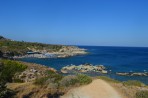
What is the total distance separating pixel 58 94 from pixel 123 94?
521 cm

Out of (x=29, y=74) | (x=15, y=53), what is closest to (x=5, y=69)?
(x=29, y=74)

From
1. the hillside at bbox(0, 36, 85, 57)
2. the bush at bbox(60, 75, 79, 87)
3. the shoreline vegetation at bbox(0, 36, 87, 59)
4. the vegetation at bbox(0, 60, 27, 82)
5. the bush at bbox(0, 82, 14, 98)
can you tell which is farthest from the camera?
the hillside at bbox(0, 36, 85, 57)

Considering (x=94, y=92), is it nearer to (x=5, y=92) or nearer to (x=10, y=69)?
(x=5, y=92)

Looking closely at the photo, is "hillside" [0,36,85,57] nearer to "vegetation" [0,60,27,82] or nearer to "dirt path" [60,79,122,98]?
"vegetation" [0,60,27,82]

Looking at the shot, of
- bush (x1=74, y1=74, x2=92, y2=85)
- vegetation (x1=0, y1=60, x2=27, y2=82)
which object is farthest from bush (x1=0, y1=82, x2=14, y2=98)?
vegetation (x1=0, y1=60, x2=27, y2=82)

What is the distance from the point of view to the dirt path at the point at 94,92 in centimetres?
2108

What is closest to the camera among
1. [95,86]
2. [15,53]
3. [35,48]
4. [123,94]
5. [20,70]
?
[123,94]

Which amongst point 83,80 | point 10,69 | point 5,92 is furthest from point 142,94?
point 10,69

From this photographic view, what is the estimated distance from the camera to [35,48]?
160 metres

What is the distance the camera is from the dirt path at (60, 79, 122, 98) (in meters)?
21.1

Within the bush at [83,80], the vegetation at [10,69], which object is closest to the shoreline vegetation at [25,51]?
the vegetation at [10,69]

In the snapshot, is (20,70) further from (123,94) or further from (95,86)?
(123,94)

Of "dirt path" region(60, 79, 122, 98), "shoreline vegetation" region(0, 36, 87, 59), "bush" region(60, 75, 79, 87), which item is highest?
"bush" region(60, 75, 79, 87)

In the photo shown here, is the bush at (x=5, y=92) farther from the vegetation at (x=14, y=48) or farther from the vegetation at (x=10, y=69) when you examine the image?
the vegetation at (x=14, y=48)
